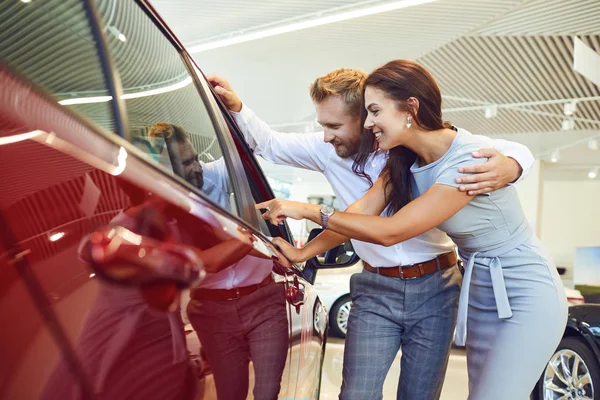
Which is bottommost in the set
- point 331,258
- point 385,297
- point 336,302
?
point 336,302

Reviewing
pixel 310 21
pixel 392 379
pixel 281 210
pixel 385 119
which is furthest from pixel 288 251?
pixel 310 21

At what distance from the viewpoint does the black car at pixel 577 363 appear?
130 inches

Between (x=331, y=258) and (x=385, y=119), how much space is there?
0.59 metres

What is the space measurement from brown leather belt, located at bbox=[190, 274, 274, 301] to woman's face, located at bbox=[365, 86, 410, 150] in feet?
2.93

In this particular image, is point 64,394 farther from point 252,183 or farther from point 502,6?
point 502,6

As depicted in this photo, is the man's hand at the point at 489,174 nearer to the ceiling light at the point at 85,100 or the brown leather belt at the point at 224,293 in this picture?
the brown leather belt at the point at 224,293

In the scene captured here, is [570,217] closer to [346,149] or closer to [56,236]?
[346,149]

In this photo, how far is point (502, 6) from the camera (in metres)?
6.35

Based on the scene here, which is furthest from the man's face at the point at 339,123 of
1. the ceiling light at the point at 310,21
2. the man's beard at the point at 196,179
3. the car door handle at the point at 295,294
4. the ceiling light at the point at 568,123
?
the ceiling light at the point at 568,123

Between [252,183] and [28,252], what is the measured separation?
1375mm

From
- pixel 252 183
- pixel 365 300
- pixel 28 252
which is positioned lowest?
pixel 365 300

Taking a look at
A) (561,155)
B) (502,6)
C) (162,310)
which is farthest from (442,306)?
(561,155)

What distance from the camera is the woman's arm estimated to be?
5.49 ft

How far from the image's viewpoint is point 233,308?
81cm
